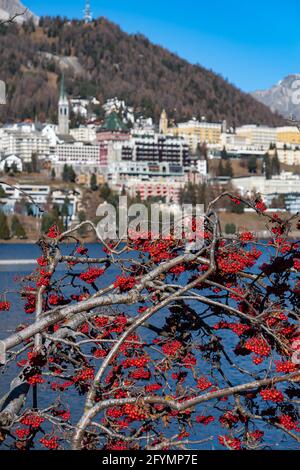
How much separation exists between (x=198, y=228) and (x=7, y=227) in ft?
338

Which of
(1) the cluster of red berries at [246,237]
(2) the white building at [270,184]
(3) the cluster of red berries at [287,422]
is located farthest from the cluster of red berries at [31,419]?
(2) the white building at [270,184]

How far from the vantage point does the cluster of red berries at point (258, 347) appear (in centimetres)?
679

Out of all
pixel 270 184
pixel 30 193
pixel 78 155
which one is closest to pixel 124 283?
pixel 30 193

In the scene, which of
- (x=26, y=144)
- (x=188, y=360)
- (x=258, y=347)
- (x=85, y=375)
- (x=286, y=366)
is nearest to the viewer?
(x=286, y=366)

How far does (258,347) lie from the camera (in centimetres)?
681

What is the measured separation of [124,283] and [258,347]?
1145 millimetres

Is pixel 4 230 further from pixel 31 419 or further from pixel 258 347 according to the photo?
pixel 258 347

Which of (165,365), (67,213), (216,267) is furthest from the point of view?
(67,213)

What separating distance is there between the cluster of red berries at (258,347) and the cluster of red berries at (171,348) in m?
0.87

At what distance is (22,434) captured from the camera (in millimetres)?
7547

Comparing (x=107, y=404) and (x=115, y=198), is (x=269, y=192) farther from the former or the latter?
(x=107, y=404)

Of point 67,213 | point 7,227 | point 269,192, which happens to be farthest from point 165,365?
point 269,192

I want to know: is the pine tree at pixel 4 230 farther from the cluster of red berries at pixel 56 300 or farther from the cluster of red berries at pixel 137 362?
the cluster of red berries at pixel 137 362
